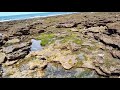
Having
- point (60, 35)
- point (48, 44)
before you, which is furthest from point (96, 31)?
point (48, 44)

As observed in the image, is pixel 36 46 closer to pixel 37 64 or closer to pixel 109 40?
pixel 37 64

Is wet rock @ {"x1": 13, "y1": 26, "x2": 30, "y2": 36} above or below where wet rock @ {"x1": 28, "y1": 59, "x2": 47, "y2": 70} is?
above

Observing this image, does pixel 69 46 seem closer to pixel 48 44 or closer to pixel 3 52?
pixel 48 44

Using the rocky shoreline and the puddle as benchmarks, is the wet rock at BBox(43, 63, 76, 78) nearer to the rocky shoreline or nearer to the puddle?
the rocky shoreline

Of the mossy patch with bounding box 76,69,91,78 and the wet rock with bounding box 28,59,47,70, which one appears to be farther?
the wet rock with bounding box 28,59,47,70

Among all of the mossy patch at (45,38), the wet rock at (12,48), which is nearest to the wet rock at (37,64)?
the wet rock at (12,48)

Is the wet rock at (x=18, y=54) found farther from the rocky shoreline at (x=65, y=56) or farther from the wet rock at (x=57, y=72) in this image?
the wet rock at (x=57, y=72)

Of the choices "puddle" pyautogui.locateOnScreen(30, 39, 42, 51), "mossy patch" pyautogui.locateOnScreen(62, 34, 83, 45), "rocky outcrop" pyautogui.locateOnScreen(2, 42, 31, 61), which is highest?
"mossy patch" pyautogui.locateOnScreen(62, 34, 83, 45)

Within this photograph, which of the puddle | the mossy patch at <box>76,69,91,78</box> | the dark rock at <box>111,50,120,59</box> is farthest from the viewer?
the puddle

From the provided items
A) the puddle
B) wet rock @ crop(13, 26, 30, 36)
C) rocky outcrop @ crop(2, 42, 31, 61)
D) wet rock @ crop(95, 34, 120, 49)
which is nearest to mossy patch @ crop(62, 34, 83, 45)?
wet rock @ crop(95, 34, 120, 49)
